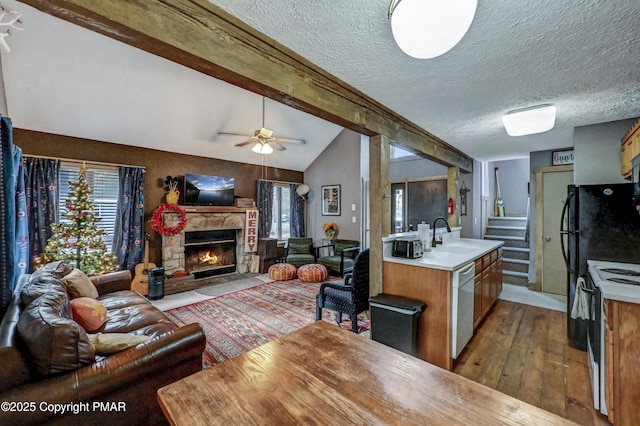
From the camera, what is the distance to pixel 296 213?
6.80 m

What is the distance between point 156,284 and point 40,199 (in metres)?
1.85

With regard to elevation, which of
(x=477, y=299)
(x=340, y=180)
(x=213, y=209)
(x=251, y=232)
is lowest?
(x=477, y=299)

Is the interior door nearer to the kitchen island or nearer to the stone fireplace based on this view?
the kitchen island

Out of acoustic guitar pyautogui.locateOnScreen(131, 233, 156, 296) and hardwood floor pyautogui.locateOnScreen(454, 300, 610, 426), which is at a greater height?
acoustic guitar pyautogui.locateOnScreen(131, 233, 156, 296)

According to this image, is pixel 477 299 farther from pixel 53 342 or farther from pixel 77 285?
pixel 77 285

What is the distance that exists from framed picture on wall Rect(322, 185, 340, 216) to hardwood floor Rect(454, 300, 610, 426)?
3809mm

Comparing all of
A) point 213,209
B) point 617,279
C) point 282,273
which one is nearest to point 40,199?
point 213,209

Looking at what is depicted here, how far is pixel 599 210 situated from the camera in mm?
2482

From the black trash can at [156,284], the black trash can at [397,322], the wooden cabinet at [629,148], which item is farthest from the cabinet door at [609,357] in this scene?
the black trash can at [156,284]

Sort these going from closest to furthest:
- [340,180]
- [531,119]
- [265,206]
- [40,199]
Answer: [531,119], [40,199], [265,206], [340,180]

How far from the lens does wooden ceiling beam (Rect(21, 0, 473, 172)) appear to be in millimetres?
1072

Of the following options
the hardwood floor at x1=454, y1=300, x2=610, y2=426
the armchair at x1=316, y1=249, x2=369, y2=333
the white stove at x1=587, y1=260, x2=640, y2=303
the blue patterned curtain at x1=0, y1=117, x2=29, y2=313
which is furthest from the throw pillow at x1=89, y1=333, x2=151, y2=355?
the white stove at x1=587, y1=260, x2=640, y2=303

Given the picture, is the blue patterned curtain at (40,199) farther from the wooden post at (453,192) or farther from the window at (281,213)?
the wooden post at (453,192)

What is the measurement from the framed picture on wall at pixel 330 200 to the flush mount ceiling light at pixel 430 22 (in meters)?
5.22
